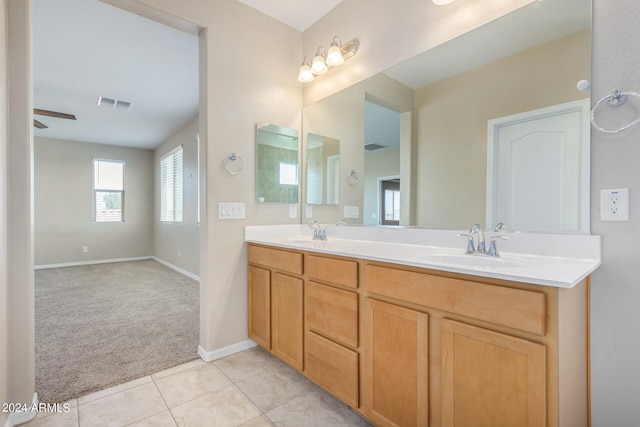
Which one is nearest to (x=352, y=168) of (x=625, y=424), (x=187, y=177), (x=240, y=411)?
(x=240, y=411)

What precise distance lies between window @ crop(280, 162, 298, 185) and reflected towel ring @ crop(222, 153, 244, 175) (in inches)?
14.8

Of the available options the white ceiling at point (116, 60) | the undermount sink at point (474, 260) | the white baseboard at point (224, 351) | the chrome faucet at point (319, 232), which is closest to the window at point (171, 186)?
the white ceiling at point (116, 60)

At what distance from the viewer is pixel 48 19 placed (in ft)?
7.39

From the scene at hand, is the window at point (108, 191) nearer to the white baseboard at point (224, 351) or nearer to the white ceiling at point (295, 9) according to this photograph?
the white baseboard at point (224, 351)

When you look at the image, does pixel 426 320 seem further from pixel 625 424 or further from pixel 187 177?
pixel 187 177

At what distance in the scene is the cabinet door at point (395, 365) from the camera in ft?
3.81

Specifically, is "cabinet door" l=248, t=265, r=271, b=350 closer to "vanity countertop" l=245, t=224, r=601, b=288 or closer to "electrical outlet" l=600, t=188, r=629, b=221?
"vanity countertop" l=245, t=224, r=601, b=288

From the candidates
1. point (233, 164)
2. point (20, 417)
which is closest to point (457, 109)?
point (233, 164)

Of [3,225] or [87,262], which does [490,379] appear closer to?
[3,225]

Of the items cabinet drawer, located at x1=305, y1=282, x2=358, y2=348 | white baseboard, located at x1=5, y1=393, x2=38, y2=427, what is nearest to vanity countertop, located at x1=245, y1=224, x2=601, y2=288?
cabinet drawer, located at x1=305, y1=282, x2=358, y2=348

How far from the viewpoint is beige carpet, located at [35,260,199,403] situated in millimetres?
1925

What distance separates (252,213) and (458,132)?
1.52 meters

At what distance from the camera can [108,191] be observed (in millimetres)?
6168

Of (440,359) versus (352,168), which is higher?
(352,168)
